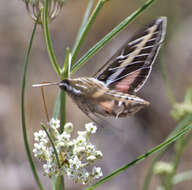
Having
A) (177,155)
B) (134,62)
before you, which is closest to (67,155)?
(134,62)

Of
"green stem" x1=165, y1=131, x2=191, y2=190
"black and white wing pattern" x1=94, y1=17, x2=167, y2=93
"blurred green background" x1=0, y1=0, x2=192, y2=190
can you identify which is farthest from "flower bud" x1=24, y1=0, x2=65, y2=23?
"blurred green background" x1=0, y1=0, x2=192, y2=190

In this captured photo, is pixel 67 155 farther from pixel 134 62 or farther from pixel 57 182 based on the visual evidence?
pixel 134 62

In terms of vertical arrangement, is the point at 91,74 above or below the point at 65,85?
above

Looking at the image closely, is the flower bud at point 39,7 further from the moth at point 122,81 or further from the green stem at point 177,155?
the green stem at point 177,155

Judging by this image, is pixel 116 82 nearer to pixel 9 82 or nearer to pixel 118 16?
pixel 9 82

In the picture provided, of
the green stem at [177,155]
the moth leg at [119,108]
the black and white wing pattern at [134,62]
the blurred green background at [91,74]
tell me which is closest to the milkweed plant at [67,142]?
the black and white wing pattern at [134,62]

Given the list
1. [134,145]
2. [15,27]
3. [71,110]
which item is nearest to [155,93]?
[134,145]
